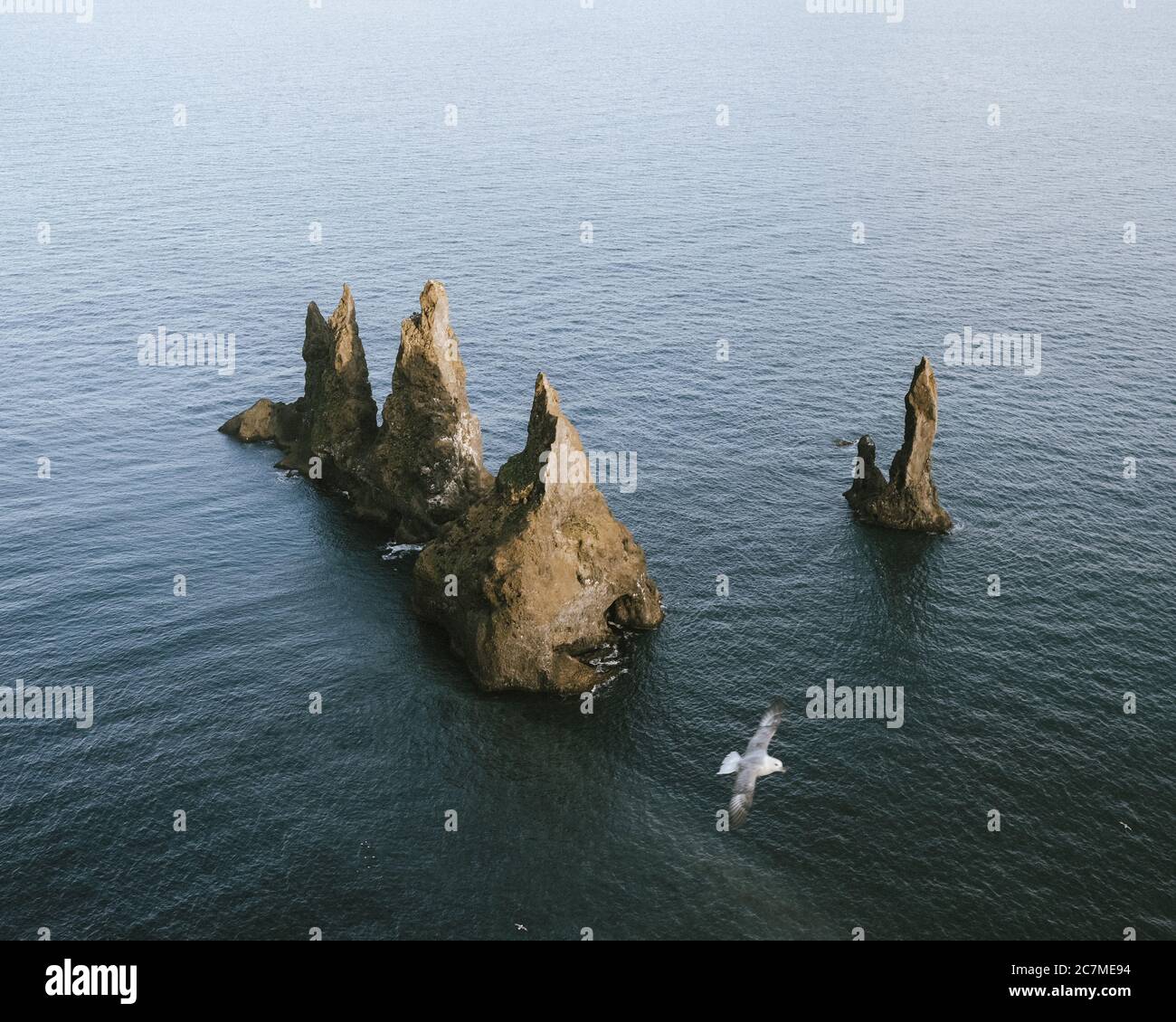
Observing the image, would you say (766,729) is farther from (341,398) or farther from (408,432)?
(341,398)

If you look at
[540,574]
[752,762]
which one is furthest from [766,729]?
[540,574]

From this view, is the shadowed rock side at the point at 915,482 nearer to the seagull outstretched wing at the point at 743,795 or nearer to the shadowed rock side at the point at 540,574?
the shadowed rock side at the point at 540,574

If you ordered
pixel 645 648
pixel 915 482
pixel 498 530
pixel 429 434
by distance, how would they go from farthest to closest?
pixel 915 482 < pixel 429 434 < pixel 645 648 < pixel 498 530

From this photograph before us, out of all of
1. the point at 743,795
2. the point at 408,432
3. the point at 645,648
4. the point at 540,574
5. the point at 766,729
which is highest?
the point at 408,432

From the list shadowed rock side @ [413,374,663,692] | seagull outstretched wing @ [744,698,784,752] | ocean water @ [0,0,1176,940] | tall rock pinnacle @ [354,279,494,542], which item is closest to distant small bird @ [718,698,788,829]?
seagull outstretched wing @ [744,698,784,752]

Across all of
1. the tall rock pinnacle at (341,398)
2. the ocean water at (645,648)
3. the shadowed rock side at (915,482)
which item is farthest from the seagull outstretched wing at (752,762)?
the tall rock pinnacle at (341,398)

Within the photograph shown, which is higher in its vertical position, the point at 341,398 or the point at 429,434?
the point at 341,398
